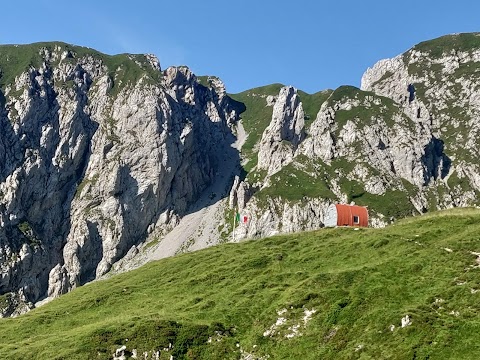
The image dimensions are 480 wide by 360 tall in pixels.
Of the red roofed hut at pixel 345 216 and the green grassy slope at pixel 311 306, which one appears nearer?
the green grassy slope at pixel 311 306

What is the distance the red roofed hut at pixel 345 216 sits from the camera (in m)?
86.8

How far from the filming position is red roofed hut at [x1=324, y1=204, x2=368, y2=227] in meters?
86.8

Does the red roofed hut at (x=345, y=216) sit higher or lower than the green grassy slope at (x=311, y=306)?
higher

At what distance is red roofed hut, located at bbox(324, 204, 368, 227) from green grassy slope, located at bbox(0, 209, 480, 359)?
17354 mm

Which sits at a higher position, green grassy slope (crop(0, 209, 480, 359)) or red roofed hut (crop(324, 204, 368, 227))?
red roofed hut (crop(324, 204, 368, 227))

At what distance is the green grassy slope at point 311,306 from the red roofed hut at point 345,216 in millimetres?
17354

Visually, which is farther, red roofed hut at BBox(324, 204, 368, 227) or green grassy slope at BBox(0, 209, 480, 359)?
red roofed hut at BBox(324, 204, 368, 227)

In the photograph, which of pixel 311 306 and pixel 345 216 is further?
pixel 345 216

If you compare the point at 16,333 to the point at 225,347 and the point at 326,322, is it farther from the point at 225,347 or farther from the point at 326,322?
the point at 326,322

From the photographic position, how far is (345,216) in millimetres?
87562

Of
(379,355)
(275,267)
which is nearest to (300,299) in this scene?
(379,355)

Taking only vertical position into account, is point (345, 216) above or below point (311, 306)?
above

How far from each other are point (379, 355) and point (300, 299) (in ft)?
41.5

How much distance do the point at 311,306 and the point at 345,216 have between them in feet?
160
